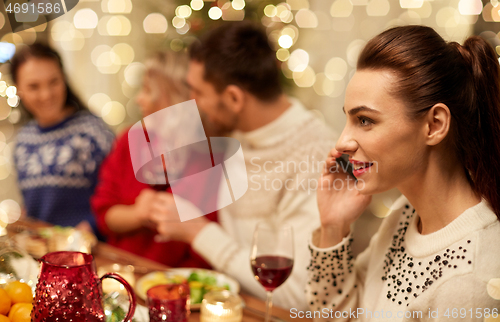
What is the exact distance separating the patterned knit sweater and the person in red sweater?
1.01ft

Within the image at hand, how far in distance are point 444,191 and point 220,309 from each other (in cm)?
50

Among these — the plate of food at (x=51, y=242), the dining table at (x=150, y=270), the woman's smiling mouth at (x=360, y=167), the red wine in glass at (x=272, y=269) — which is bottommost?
the dining table at (x=150, y=270)

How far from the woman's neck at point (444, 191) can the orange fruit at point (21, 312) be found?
0.65 meters

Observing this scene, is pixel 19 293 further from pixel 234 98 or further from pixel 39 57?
pixel 39 57

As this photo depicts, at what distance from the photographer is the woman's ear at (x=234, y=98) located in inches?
51.9

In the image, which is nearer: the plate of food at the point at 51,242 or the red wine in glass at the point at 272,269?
the red wine in glass at the point at 272,269

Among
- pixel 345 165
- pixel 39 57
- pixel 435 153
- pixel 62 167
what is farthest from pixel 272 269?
pixel 39 57

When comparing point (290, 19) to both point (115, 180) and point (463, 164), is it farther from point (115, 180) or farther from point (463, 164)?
point (463, 164)

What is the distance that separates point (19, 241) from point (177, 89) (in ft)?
2.79

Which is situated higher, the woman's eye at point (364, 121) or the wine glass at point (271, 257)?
the woman's eye at point (364, 121)

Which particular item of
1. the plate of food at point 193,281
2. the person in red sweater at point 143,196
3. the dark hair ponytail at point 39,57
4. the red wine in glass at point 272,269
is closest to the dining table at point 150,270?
the plate of food at point 193,281

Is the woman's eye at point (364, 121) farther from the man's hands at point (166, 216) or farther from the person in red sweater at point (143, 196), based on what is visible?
the person in red sweater at point (143, 196)

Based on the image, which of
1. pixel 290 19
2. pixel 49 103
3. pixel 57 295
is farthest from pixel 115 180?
pixel 57 295

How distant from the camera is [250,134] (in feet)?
4.42
